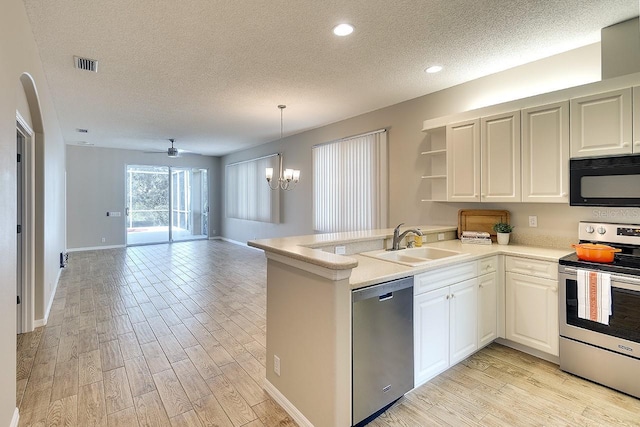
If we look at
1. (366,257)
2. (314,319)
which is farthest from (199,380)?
(366,257)

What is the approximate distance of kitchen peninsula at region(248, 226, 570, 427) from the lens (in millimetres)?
1742

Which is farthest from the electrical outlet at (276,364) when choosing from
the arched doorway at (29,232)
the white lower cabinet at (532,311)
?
the arched doorway at (29,232)

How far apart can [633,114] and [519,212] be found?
1.27 m

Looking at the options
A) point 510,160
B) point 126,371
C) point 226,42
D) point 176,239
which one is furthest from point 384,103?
point 176,239

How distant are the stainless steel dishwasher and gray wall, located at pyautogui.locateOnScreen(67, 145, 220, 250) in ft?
30.5

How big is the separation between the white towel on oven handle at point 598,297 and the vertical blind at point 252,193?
6014 mm

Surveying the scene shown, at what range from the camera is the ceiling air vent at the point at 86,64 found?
3233mm

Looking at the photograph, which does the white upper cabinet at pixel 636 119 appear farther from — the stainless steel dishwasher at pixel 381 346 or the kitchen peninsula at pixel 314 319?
the stainless steel dishwasher at pixel 381 346

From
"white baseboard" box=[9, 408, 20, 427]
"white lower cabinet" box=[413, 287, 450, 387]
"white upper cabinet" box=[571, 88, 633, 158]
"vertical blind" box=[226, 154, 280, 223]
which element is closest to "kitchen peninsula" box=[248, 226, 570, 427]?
"white lower cabinet" box=[413, 287, 450, 387]

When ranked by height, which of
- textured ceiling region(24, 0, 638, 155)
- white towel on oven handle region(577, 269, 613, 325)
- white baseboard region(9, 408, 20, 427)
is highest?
textured ceiling region(24, 0, 638, 155)

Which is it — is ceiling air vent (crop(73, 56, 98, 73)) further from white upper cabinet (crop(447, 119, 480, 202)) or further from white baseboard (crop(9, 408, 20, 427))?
white upper cabinet (crop(447, 119, 480, 202))

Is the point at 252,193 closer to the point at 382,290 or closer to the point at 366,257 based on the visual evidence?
the point at 366,257

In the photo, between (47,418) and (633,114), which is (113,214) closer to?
(47,418)

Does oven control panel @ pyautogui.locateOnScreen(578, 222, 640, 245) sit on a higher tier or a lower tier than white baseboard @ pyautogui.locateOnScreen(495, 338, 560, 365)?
higher
